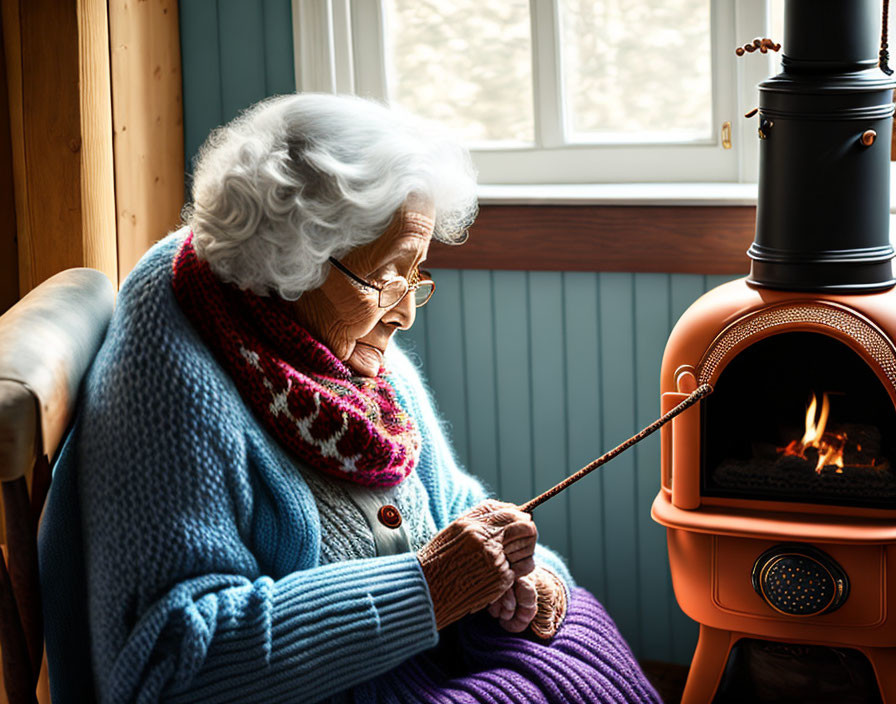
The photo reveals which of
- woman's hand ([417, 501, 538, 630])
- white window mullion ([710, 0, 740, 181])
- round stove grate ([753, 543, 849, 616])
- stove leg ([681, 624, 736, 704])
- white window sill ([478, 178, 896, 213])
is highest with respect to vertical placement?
white window mullion ([710, 0, 740, 181])

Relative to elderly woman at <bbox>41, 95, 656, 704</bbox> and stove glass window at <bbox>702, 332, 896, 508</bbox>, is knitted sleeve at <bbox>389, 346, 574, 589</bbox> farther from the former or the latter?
stove glass window at <bbox>702, 332, 896, 508</bbox>

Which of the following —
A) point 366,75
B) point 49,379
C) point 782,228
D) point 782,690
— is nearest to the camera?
point 49,379

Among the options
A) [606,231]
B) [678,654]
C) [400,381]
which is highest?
[606,231]

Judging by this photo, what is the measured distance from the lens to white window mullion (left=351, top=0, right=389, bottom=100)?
248cm

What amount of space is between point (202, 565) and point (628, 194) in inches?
49.9

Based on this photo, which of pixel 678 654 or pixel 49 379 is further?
pixel 678 654

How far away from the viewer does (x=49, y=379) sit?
126 centimetres

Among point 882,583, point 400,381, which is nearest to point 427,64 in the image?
point 400,381

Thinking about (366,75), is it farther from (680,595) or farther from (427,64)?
(680,595)

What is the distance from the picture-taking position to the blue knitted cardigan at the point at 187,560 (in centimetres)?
130

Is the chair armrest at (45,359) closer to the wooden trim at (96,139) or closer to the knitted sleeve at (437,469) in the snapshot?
the knitted sleeve at (437,469)

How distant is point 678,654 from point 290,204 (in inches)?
58.7

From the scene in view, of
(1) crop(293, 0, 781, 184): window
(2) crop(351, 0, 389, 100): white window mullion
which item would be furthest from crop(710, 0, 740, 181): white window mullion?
(2) crop(351, 0, 389, 100): white window mullion

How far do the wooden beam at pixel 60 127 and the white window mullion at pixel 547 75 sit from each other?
0.93 m
